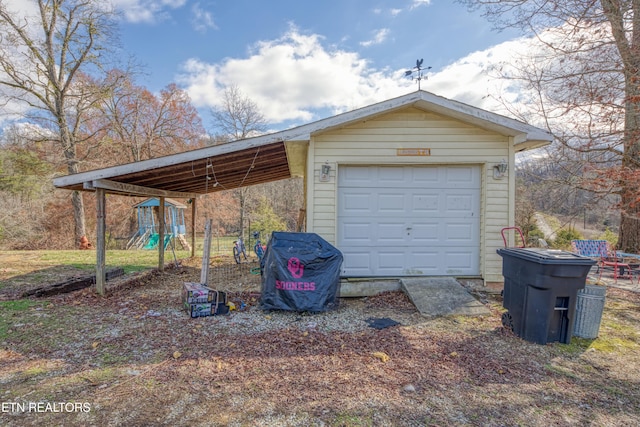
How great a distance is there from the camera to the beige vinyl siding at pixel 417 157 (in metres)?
5.42

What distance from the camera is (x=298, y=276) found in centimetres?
451

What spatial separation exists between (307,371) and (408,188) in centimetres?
374

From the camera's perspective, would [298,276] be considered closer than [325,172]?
Yes

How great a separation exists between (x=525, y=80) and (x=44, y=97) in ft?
60.8

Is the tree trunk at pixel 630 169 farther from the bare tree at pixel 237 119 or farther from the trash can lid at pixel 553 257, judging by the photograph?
the bare tree at pixel 237 119

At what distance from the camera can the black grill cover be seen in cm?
450

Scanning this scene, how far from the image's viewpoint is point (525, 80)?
24.7ft

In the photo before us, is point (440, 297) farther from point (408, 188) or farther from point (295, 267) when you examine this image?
point (295, 267)

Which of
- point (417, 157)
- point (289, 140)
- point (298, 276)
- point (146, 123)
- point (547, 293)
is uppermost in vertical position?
point (146, 123)

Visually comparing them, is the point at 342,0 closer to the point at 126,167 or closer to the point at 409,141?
the point at 409,141

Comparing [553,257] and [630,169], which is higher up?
[630,169]

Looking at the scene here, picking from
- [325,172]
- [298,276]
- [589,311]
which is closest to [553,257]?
[589,311]

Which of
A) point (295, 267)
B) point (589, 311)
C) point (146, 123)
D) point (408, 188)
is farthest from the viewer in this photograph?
point (146, 123)

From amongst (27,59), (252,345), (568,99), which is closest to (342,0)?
(568,99)
